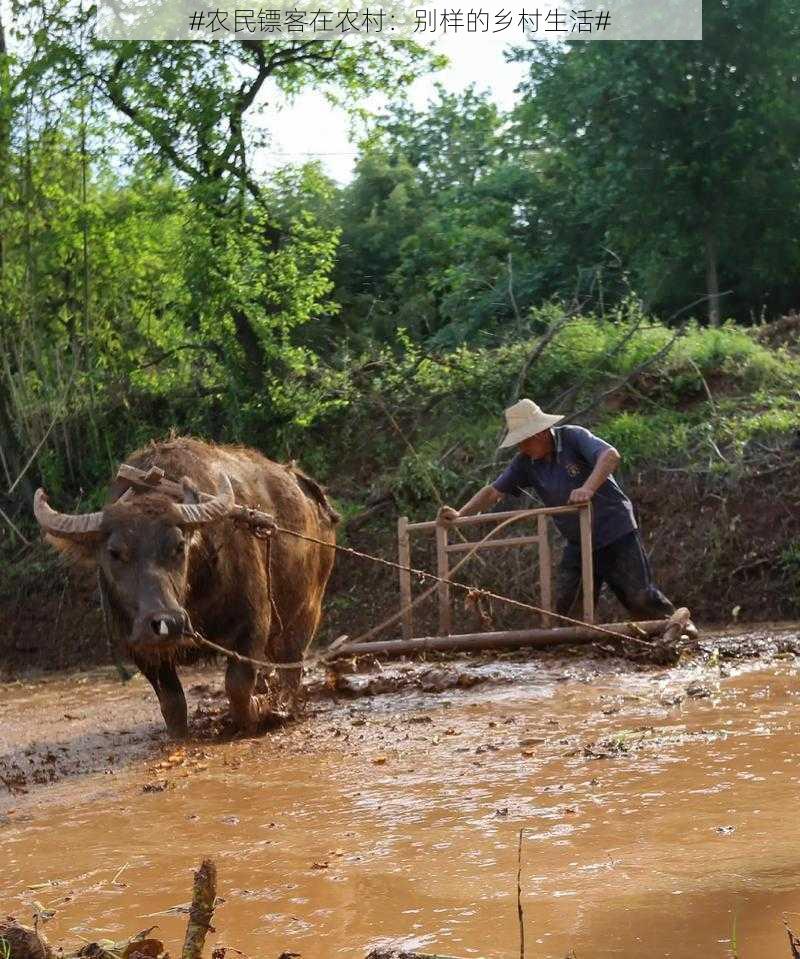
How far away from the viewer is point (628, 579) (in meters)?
9.13

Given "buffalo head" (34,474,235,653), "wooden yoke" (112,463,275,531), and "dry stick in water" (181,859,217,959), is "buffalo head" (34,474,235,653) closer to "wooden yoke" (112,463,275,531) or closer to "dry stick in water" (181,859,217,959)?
→ "wooden yoke" (112,463,275,531)

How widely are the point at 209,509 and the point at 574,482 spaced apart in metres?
3.08

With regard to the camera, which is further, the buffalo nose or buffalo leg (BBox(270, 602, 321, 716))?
buffalo leg (BBox(270, 602, 321, 716))

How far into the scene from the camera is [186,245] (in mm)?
14930

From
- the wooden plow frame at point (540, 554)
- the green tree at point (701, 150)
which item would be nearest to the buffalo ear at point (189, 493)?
the wooden plow frame at point (540, 554)

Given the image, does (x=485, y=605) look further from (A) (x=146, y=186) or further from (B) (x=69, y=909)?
(B) (x=69, y=909)

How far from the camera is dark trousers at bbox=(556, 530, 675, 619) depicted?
9062 mm

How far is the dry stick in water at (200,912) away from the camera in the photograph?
2.75 m

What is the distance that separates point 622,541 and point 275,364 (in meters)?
7.81

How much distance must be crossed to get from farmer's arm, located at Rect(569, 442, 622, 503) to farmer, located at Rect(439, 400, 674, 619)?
0.24m

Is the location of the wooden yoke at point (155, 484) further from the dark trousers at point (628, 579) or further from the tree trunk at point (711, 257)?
the tree trunk at point (711, 257)

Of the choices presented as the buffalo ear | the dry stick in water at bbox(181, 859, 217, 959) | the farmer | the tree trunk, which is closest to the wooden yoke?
the buffalo ear

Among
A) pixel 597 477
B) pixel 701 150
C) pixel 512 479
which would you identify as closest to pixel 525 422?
pixel 512 479

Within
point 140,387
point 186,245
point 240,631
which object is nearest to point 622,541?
point 240,631
